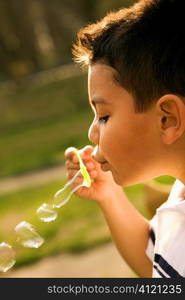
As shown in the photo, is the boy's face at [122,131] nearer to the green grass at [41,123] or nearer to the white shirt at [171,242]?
the white shirt at [171,242]

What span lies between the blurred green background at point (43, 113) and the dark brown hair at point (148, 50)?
205 cm

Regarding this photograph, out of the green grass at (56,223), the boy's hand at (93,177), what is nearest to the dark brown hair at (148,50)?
the boy's hand at (93,177)

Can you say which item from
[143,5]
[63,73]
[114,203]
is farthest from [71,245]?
[63,73]

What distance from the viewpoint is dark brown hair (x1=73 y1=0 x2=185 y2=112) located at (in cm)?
130

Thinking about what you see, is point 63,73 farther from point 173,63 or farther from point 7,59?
point 173,63

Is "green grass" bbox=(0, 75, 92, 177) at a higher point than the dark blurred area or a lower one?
lower

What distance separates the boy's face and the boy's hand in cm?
27

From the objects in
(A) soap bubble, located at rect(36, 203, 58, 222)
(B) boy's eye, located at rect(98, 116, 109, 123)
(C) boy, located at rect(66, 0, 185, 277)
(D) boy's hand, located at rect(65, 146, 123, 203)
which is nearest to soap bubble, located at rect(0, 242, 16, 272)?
(A) soap bubble, located at rect(36, 203, 58, 222)

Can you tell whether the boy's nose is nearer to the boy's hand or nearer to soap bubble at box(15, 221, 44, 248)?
the boy's hand

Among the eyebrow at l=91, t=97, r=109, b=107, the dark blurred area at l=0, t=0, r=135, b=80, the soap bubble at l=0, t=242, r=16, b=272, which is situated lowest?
the soap bubble at l=0, t=242, r=16, b=272

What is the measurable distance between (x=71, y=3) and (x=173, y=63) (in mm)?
10481

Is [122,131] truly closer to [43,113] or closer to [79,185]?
[79,185]

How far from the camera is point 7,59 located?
32.1 feet

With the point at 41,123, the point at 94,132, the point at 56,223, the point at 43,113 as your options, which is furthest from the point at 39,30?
the point at 94,132
